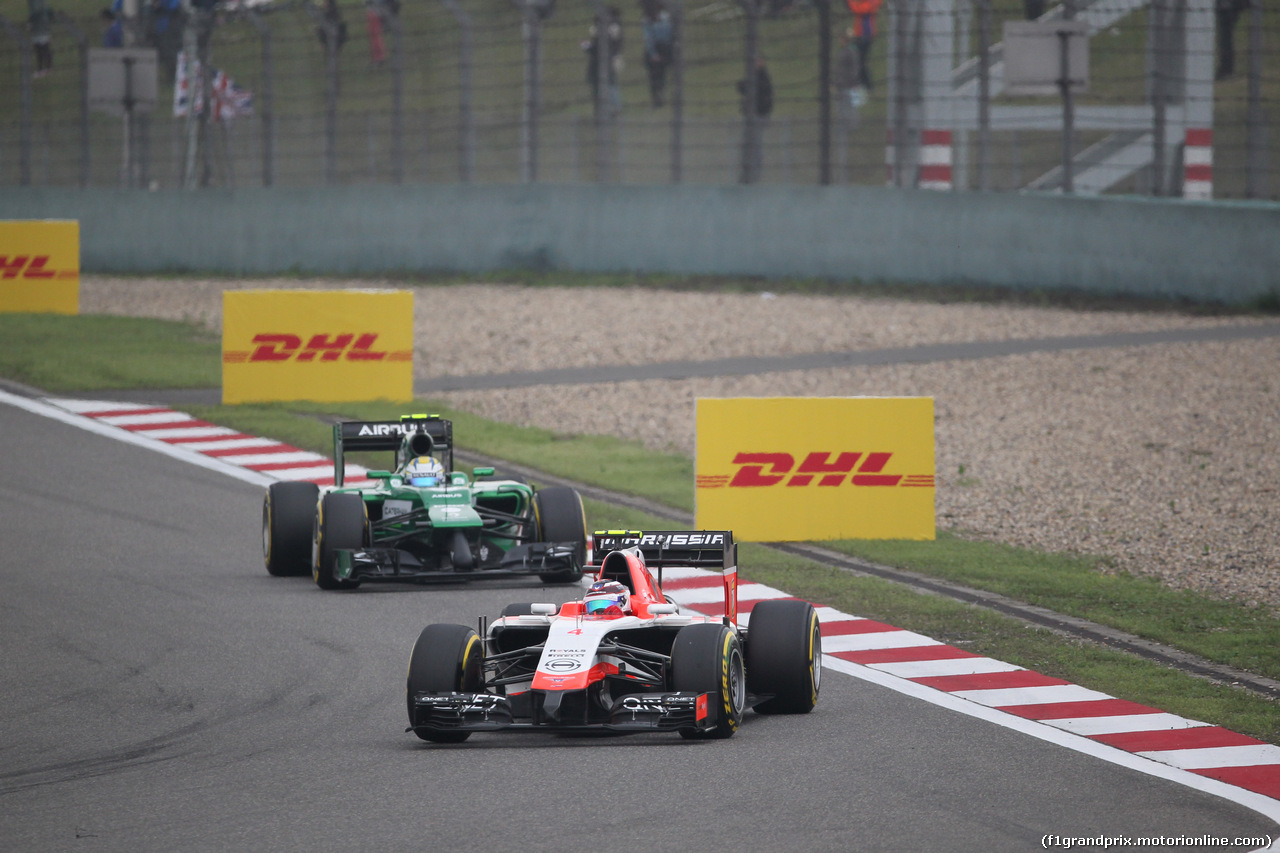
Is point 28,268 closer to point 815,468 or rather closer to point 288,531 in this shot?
point 288,531

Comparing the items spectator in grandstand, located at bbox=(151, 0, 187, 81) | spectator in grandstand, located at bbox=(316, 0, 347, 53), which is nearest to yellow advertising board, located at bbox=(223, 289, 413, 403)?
spectator in grandstand, located at bbox=(316, 0, 347, 53)

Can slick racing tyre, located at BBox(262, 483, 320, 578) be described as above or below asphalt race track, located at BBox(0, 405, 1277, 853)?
above

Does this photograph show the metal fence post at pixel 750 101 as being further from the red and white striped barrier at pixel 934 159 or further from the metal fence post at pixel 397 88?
the metal fence post at pixel 397 88

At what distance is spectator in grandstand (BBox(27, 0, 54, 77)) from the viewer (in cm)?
3438

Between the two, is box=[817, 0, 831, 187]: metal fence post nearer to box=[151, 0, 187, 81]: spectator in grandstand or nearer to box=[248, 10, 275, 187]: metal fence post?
box=[248, 10, 275, 187]: metal fence post

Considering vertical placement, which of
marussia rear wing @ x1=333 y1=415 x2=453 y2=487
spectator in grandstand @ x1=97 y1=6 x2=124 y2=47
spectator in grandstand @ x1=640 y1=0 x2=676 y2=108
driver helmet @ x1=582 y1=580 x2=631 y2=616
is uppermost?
spectator in grandstand @ x1=97 y1=6 x2=124 y2=47

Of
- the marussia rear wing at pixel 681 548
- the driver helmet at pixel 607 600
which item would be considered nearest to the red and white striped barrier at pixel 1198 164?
the marussia rear wing at pixel 681 548

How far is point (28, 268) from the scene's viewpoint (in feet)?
90.5

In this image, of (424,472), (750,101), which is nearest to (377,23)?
(750,101)

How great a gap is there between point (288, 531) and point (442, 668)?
189 inches

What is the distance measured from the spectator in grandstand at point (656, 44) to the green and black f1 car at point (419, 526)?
1826 centimetres

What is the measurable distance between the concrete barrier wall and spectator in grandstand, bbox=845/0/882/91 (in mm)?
1854

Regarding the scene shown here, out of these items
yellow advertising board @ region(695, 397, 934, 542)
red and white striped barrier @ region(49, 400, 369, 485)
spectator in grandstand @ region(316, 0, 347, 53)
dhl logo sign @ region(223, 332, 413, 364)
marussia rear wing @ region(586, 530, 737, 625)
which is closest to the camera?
marussia rear wing @ region(586, 530, 737, 625)

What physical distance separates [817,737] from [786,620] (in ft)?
2.19
